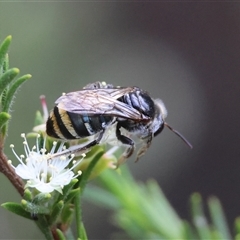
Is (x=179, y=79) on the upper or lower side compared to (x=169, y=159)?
upper

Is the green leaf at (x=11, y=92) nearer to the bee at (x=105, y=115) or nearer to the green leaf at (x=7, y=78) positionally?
the green leaf at (x=7, y=78)

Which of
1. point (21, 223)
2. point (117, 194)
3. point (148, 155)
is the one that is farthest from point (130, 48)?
point (117, 194)

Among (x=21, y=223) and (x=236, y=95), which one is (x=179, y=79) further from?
(x=21, y=223)

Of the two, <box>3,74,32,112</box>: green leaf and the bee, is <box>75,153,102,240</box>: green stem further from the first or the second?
<box>3,74,32,112</box>: green leaf

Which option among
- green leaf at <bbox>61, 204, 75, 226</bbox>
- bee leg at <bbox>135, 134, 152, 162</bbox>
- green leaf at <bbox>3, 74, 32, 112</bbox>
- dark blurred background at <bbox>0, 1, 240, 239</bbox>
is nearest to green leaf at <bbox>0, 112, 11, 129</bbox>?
green leaf at <bbox>3, 74, 32, 112</bbox>

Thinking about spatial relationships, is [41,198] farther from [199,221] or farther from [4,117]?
[199,221]
